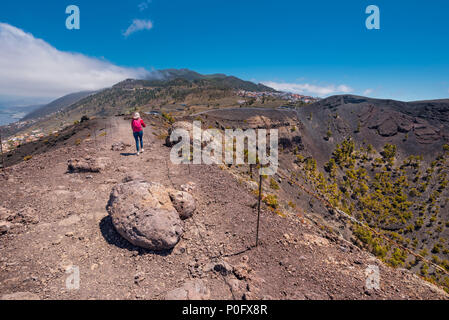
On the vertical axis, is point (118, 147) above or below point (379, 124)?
below

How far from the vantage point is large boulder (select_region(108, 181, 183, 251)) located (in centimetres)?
496

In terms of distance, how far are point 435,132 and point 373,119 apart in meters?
11.4

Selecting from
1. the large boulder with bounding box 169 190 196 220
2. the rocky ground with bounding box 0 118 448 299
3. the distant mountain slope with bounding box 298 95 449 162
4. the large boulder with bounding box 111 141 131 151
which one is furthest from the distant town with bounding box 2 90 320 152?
the large boulder with bounding box 169 190 196 220

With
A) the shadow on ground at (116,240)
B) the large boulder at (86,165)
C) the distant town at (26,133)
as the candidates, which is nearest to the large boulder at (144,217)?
the shadow on ground at (116,240)

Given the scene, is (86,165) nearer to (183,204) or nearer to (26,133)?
(183,204)

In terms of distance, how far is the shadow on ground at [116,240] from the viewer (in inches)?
198

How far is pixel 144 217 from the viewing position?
5109mm

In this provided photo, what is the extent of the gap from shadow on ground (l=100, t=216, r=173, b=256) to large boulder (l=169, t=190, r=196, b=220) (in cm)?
130

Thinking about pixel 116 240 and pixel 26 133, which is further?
pixel 26 133

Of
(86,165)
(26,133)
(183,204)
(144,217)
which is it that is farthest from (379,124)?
(26,133)

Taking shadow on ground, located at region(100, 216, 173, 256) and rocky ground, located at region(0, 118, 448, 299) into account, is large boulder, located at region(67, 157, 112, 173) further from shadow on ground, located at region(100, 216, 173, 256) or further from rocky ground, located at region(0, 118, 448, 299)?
shadow on ground, located at region(100, 216, 173, 256)

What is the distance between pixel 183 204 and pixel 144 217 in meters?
1.43

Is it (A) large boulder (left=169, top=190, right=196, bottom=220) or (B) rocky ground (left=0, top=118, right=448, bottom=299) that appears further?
(A) large boulder (left=169, top=190, right=196, bottom=220)
